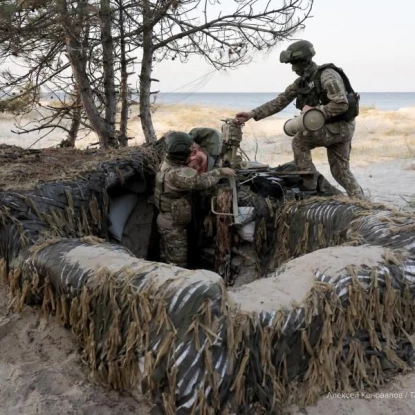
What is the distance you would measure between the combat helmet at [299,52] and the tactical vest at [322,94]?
167 mm

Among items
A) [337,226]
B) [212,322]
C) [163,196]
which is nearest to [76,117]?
[163,196]

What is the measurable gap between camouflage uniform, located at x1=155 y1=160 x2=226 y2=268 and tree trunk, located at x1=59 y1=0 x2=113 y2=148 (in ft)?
8.15

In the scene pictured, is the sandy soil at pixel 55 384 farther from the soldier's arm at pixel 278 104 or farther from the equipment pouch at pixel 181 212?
the soldier's arm at pixel 278 104

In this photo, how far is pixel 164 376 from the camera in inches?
79.7

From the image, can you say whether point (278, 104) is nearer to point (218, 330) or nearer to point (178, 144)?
point (178, 144)

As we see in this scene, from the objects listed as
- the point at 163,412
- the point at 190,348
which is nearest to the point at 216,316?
the point at 190,348

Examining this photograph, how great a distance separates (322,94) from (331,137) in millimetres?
411

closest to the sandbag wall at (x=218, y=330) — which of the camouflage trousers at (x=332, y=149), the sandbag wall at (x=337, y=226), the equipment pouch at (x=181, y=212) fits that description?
the sandbag wall at (x=337, y=226)

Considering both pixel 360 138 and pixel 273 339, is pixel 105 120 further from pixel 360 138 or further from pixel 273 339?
pixel 360 138

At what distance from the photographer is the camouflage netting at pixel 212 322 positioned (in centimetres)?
203

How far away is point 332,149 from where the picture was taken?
190 inches

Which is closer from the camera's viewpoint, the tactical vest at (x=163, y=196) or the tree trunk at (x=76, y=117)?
the tactical vest at (x=163, y=196)

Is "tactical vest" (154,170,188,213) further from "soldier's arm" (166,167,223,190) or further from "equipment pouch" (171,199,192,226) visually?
"soldier's arm" (166,167,223,190)

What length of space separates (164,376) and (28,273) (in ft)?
3.93
